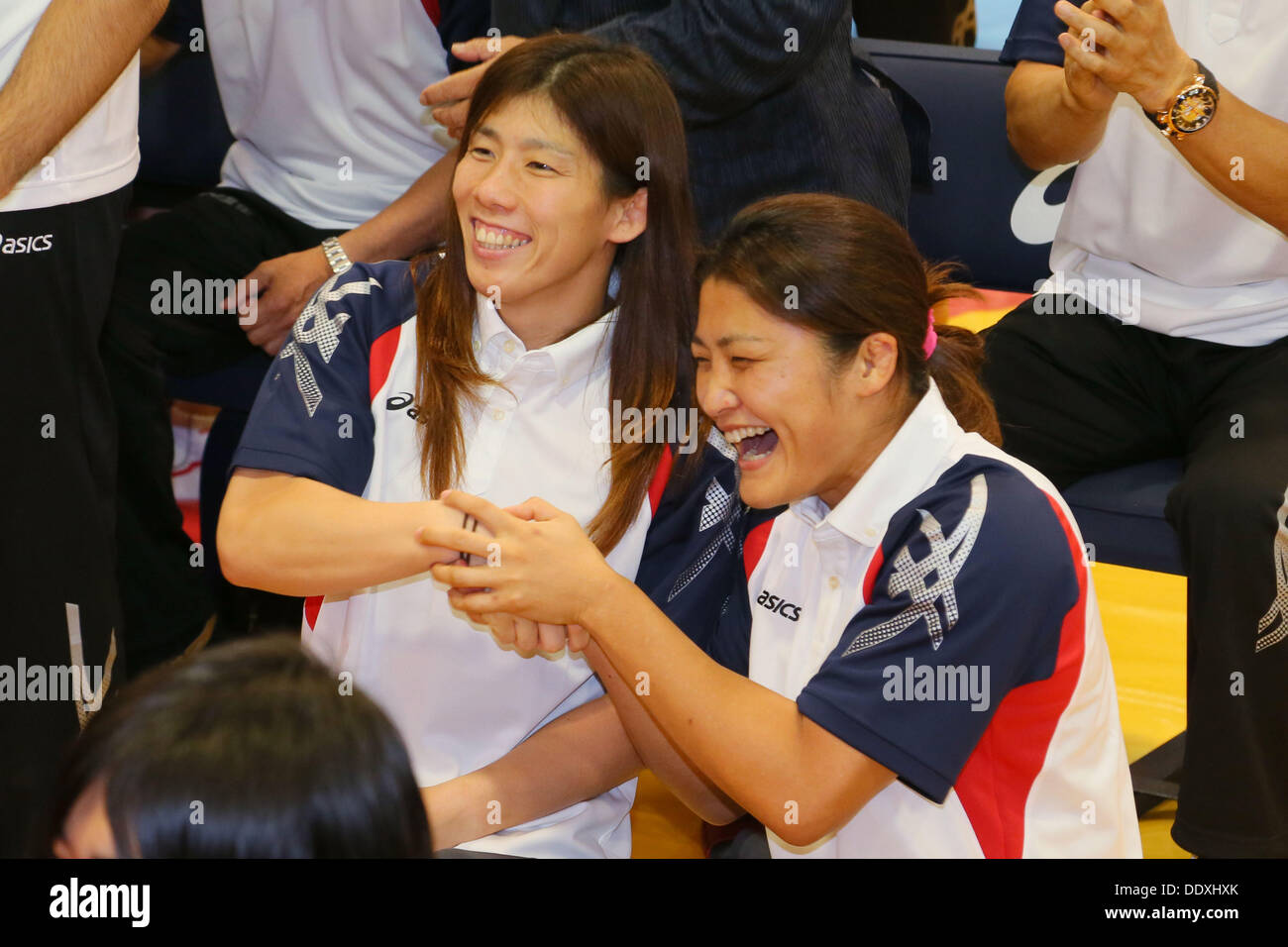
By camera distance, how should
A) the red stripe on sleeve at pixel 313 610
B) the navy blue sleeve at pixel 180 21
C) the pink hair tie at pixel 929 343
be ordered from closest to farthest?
the pink hair tie at pixel 929 343, the red stripe on sleeve at pixel 313 610, the navy blue sleeve at pixel 180 21

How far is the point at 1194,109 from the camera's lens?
223cm

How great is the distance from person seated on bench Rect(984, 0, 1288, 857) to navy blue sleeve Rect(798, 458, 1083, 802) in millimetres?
723

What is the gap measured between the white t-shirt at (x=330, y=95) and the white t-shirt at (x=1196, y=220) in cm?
119

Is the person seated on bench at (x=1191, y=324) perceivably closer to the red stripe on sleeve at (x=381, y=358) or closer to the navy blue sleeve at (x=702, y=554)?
the navy blue sleeve at (x=702, y=554)

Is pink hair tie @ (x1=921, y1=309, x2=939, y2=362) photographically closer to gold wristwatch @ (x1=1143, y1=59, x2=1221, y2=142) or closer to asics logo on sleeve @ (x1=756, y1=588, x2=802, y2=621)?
asics logo on sleeve @ (x1=756, y1=588, x2=802, y2=621)

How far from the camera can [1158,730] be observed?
2932 mm

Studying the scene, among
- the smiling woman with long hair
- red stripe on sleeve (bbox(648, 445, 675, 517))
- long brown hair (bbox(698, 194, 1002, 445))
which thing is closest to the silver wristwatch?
the smiling woman with long hair

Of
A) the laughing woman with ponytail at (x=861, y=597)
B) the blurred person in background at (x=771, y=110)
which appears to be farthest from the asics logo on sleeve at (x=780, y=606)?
the blurred person in background at (x=771, y=110)

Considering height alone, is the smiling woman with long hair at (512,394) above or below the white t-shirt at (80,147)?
below

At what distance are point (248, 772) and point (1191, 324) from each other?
79.4 inches

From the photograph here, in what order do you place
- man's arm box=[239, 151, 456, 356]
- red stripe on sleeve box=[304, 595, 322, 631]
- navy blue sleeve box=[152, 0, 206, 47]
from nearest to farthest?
red stripe on sleeve box=[304, 595, 322, 631]
man's arm box=[239, 151, 456, 356]
navy blue sleeve box=[152, 0, 206, 47]

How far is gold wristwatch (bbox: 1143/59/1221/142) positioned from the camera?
2.22 metres

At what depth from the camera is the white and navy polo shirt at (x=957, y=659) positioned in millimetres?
1585

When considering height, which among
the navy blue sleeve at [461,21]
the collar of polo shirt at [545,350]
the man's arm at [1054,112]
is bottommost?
the collar of polo shirt at [545,350]
